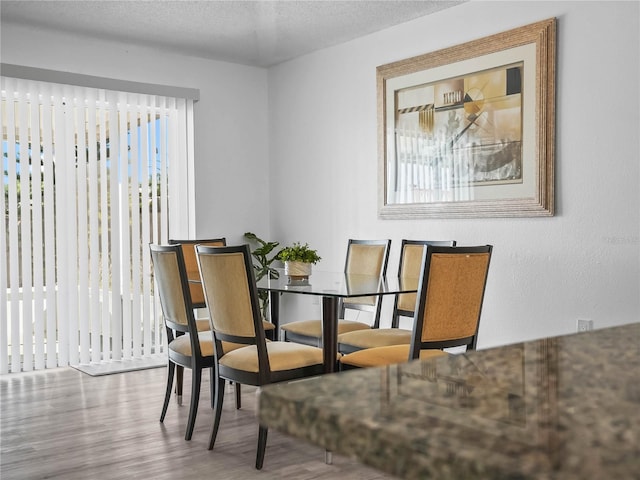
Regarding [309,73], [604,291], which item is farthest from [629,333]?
[309,73]

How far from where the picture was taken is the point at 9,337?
547 cm

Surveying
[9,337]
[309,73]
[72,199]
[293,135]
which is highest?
[309,73]

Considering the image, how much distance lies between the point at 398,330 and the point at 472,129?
1.61 meters

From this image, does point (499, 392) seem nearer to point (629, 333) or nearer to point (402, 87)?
point (629, 333)

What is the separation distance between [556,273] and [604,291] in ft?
1.12

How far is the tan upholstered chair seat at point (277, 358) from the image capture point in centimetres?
332

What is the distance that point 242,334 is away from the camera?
10.9ft

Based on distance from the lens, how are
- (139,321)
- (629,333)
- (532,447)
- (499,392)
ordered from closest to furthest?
(532,447), (499,392), (629,333), (139,321)

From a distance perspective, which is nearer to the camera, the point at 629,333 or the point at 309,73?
the point at 629,333

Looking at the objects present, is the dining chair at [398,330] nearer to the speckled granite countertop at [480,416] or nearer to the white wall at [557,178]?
the white wall at [557,178]

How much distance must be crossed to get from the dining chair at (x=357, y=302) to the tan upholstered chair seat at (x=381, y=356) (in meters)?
0.79

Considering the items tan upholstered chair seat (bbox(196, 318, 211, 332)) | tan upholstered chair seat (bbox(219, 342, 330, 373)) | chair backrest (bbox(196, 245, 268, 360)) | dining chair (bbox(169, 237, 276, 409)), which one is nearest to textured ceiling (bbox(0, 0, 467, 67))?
dining chair (bbox(169, 237, 276, 409))

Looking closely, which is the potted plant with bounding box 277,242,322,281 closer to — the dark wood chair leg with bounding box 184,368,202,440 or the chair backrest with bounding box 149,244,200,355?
the chair backrest with bounding box 149,244,200,355

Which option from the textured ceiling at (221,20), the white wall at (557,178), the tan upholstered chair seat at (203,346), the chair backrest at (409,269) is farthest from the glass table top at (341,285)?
the textured ceiling at (221,20)
